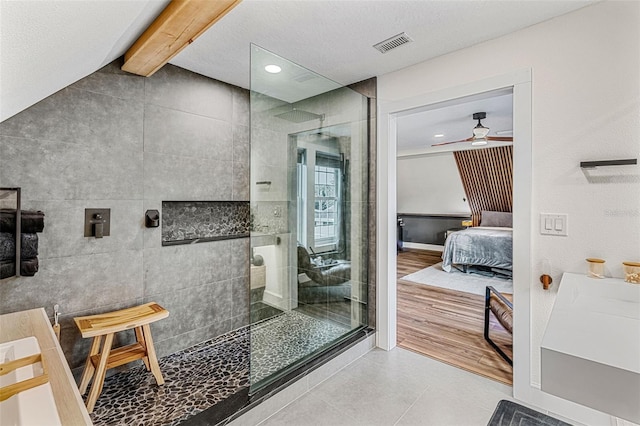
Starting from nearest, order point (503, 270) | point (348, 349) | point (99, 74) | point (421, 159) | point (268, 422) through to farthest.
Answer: point (268, 422), point (99, 74), point (348, 349), point (503, 270), point (421, 159)

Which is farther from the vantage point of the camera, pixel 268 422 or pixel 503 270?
pixel 503 270

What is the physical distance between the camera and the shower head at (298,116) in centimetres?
234

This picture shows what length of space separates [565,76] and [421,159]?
6.27 meters

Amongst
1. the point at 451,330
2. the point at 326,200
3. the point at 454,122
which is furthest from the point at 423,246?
the point at 326,200

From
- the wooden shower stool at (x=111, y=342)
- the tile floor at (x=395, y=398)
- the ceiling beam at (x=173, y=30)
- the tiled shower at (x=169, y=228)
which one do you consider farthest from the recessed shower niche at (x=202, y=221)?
the tile floor at (x=395, y=398)

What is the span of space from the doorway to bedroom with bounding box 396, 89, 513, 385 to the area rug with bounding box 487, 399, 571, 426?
292 mm

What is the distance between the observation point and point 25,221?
1849 millimetres

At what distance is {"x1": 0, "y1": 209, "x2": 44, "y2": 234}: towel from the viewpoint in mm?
1745

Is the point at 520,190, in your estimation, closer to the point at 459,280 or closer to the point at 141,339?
the point at 141,339

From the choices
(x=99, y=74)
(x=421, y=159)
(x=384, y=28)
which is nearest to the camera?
(x=384, y=28)

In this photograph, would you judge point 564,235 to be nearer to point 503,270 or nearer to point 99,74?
point 99,74

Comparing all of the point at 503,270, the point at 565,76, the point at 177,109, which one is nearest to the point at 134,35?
the point at 177,109

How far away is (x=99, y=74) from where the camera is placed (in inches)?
86.2

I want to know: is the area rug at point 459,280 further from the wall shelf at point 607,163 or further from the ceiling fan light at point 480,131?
the wall shelf at point 607,163
